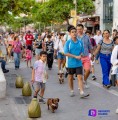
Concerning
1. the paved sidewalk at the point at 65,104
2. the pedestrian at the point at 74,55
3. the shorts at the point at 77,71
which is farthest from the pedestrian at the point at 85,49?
the shorts at the point at 77,71

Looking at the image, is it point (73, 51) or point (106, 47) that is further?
point (106, 47)

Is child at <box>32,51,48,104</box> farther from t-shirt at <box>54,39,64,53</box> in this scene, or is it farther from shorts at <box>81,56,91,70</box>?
t-shirt at <box>54,39,64,53</box>

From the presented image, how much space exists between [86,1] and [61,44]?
116 ft

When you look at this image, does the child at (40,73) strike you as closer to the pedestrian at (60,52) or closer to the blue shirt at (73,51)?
the blue shirt at (73,51)

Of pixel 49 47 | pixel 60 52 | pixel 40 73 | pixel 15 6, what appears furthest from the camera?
pixel 49 47

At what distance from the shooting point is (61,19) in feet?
171

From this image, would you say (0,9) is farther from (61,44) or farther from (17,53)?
(17,53)

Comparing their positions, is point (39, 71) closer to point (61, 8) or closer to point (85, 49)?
point (85, 49)

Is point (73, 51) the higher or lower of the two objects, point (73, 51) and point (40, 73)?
the higher

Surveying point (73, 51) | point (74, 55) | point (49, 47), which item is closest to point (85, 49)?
point (73, 51)

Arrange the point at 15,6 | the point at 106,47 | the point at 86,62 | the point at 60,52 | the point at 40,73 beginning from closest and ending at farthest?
the point at 40,73 < the point at 86,62 < the point at 106,47 < the point at 15,6 < the point at 60,52

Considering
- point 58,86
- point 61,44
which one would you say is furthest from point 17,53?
point 58,86

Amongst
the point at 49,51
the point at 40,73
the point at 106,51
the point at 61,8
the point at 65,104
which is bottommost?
the point at 65,104

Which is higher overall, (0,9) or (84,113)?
(0,9)
